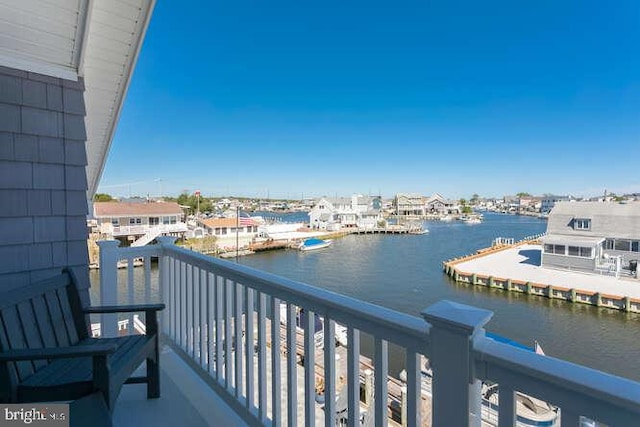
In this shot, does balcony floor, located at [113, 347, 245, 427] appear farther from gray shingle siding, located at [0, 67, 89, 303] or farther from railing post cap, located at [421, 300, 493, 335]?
railing post cap, located at [421, 300, 493, 335]

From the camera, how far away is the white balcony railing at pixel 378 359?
63 centimetres

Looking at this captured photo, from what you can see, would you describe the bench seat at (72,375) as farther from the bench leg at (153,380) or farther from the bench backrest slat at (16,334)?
the bench leg at (153,380)

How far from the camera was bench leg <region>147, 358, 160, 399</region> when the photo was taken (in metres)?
1.98

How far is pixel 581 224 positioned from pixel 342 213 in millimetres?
26862

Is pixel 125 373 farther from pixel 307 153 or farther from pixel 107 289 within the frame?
pixel 307 153

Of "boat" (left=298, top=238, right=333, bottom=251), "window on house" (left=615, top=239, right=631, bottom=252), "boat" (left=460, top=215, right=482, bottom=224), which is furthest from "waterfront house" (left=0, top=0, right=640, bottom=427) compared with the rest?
"boat" (left=460, top=215, right=482, bottom=224)

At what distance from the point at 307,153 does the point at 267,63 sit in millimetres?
15482

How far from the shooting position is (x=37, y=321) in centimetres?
169

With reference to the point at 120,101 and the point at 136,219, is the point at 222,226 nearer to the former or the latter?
the point at 136,219

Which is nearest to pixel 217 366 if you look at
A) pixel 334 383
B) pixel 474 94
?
pixel 334 383

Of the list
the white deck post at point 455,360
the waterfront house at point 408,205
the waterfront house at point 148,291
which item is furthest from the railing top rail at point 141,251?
the waterfront house at point 408,205

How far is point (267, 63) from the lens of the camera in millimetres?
13320

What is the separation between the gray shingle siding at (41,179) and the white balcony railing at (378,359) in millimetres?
772

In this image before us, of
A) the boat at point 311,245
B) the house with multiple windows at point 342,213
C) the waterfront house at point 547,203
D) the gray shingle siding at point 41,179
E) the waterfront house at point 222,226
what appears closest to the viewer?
the gray shingle siding at point 41,179
